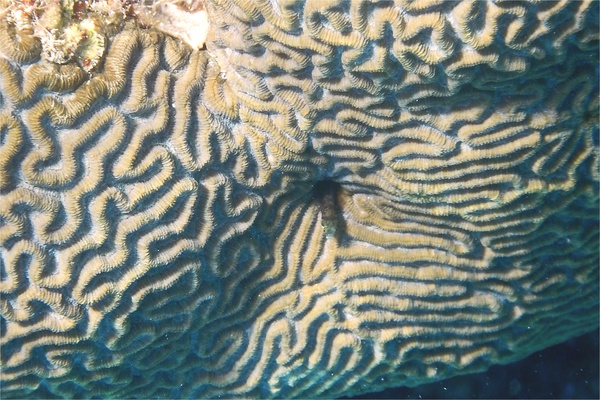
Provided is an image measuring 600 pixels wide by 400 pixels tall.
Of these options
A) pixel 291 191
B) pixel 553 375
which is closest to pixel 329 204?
pixel 291 191

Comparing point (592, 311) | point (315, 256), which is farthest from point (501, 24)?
point (592, 311)

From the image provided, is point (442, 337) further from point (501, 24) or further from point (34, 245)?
point (34, 245)

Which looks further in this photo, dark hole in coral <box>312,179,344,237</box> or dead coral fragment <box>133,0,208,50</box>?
dark hole in coral <box>312,179,344,237</box>

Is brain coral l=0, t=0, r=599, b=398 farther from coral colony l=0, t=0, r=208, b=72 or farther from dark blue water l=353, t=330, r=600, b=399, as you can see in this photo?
dark blue water l=353, t=330, r=600, b=399

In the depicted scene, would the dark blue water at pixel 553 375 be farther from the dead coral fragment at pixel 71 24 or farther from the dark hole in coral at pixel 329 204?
the dead coral fragment at pixel 71 24

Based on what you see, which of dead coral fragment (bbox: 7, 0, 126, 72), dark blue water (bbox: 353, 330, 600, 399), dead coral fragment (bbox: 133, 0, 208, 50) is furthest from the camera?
dark blue water (bbox: 353, 330, 600, 399)

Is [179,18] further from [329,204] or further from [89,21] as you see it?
[329,204]

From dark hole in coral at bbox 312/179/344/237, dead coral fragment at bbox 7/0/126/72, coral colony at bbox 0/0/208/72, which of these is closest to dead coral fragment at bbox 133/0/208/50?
coral colony at bbox 0/0/208/72

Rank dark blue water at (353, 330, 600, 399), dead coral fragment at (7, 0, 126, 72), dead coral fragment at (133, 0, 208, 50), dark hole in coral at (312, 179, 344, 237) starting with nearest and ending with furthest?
1. dead coral fragment at (7, 0, 126, 72)
2. dead coral fragment at (133, 0, 208, 50)
3. dark hole in coral at (312, 179, 344, 237)
4. dark blue water at (353, 330, 600, 399)
